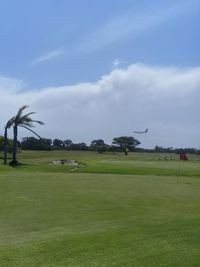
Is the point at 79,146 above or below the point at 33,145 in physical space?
above

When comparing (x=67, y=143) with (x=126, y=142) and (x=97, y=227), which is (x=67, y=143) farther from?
(x=97, y=227)

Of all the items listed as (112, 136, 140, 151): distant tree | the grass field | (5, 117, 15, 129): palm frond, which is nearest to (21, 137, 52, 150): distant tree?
(112, 136, 140, 151): distant tree

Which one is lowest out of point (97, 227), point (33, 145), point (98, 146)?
point (97, 227)

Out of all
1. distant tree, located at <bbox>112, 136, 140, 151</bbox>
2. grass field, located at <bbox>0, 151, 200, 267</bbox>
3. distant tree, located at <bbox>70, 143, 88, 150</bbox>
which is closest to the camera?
grass field, located at <bbox>0, 151, 200, 267</bbox>

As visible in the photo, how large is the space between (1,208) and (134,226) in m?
4.44

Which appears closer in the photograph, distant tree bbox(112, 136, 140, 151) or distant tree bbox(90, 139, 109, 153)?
distant tree bbox(90, 139, 109, 153)

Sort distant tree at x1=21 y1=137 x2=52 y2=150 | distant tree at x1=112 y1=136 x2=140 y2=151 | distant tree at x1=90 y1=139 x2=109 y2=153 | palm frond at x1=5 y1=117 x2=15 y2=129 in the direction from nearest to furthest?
palm frond at x1=5 y1=117 x2=15 y2=129, distant tree at x1=21 y1=137 x2=52 y2=150, distant tree at x1=90 y1=139 x2=109 y2=153, distant tree at x1=112 y1=136 x2=140 y2=151

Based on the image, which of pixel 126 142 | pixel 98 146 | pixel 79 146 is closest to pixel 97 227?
pixel 98 146

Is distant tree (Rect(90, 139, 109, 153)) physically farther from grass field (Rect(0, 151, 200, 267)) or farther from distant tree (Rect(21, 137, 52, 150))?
grass field (Rect(0, 151, 200, 267))

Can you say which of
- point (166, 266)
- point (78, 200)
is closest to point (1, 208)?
point (78, 200)

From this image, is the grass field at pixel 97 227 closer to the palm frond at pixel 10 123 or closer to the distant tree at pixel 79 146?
the palm frond at pixel 10 123

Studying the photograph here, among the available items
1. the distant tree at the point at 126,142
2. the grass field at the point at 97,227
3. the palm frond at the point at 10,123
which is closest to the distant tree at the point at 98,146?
the distant tree at the point at 126,142

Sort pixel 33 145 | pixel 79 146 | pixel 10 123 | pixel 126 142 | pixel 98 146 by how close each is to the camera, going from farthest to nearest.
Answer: pixel 126 142 < pixel 79 146 < pixel 98 146 < pixel 33 145 < pixel 10 123

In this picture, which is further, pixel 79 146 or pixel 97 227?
pixel 79 146
